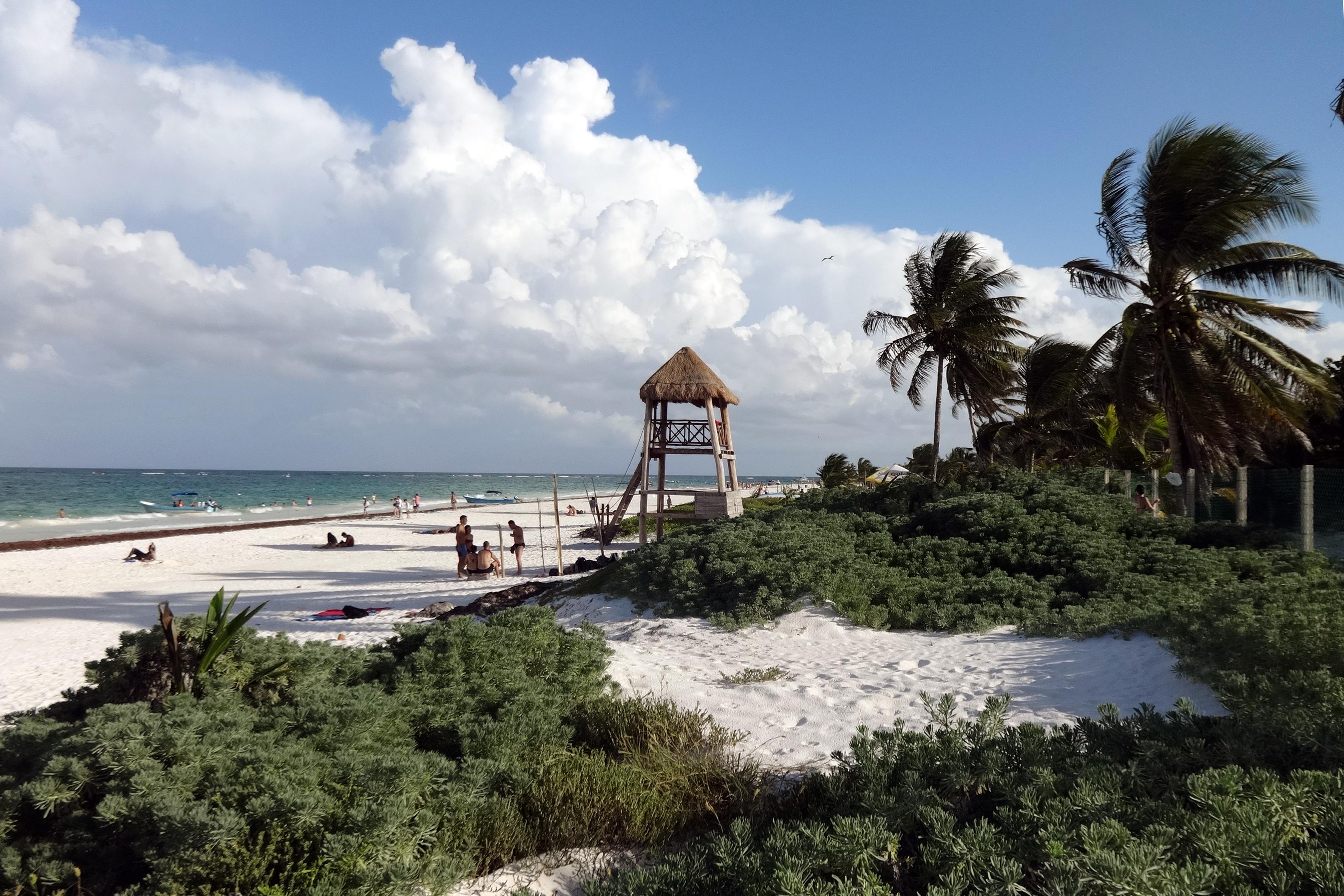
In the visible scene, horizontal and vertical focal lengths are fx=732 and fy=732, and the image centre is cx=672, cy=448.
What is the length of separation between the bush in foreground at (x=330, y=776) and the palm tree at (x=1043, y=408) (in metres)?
16.6

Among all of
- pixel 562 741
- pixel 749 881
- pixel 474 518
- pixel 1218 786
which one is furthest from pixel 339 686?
pixel 474 518

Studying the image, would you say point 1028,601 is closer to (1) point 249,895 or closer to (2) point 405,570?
(1) point 249,895

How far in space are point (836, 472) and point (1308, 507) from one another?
23.0 meters

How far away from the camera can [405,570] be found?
22.0m

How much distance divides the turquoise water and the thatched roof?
134 inches

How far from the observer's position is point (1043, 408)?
19375 millimetres

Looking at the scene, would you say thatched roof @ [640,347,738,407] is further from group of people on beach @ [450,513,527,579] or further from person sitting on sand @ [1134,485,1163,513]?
person sitting on sand @ [1134,485,1163,513]

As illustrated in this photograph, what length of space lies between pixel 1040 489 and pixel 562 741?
10.8 meters

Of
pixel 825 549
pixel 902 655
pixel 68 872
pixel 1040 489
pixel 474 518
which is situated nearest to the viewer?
pixel 68 872

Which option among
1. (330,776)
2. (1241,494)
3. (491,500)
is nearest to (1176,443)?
(1241,494)

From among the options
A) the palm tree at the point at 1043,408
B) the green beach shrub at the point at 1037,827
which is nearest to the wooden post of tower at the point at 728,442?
the palm tree at the point at 1043,408

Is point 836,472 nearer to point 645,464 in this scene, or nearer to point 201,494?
point 645,464

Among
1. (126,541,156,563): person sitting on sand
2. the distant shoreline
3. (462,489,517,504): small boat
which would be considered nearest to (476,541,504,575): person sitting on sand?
the distant shoreline

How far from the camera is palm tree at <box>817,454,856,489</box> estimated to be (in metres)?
33.8
